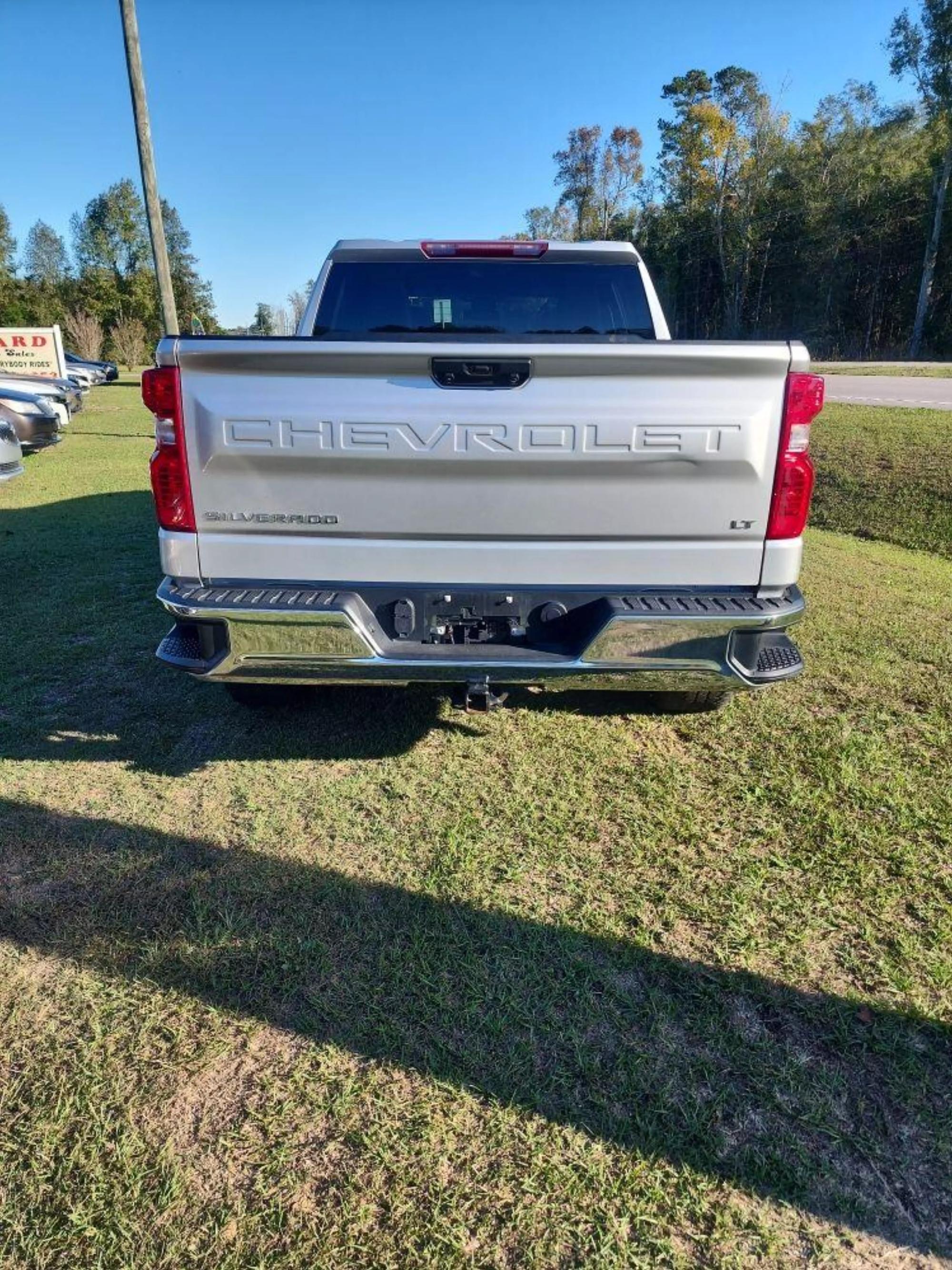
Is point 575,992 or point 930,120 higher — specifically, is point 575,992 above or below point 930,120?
below

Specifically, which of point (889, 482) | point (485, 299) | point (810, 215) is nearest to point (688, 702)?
point (485, 299)

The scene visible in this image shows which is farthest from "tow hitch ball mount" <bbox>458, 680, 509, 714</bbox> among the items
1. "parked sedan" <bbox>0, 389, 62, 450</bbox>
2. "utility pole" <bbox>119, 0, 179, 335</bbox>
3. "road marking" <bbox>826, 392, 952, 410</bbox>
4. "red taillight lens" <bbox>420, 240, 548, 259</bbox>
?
"parked sedan" <bbox>0, 389, 62, 450</bbox>

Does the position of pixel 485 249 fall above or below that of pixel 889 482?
above

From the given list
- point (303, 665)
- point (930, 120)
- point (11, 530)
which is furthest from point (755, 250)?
point (303, 665)

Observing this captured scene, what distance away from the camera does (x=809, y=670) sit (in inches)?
178

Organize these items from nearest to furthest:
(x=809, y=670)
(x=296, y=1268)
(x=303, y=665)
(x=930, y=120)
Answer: (x=296, y=1268) < (x=303, y=665) < (x=809, y=670) < (x=930, y=120)

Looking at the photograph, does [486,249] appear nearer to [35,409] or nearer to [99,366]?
[35,409]

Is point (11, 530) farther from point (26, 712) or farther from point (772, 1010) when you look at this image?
point (772, 1010)

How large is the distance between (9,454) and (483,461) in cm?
855

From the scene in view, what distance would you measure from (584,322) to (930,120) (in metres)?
45.1

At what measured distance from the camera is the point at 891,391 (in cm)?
1714

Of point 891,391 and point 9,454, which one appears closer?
point 9,454

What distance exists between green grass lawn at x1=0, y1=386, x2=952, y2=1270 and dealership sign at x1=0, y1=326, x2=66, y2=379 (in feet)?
60.0

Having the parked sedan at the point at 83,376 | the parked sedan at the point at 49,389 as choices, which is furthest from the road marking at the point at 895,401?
the parked sedan at the point at 83,376
